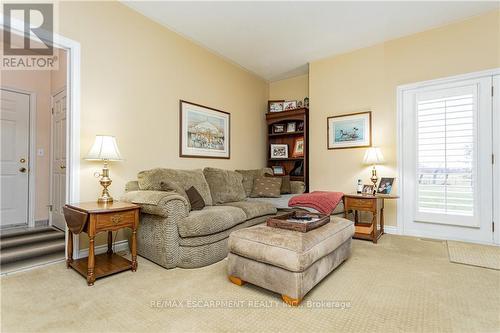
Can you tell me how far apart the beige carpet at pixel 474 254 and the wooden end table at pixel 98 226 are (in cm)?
315

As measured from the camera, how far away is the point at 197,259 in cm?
241

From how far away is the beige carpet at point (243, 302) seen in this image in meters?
1.53

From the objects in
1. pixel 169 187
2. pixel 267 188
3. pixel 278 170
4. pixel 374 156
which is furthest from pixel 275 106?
pixel 169 187

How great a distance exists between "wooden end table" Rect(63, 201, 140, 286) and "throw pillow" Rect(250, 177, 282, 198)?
210 cm

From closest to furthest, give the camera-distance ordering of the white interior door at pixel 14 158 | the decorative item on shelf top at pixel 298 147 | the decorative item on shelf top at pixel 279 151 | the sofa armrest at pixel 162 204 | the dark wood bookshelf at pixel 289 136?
the sofa armrest at pixel 162 204 < the white interior door at pixel 14 158 < the dark wood bookshelf at pixel 289 136 < the decorative item on shelf top at pixel 298 147 < the decorative item on shelf top at pixel 279 151

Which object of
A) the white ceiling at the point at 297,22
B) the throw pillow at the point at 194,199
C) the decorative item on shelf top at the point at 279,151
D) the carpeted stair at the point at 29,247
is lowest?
the carpeted stair at the point at 29,247

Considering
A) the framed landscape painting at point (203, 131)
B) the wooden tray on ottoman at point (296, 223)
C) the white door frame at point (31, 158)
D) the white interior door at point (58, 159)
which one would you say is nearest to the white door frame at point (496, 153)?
the wooden tray on ottoman at point (296, 223)

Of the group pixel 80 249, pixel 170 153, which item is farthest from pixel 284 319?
pixel 170 153

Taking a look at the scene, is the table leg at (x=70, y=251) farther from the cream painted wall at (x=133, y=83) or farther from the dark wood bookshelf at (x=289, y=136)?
the dark wood bookshelf at (x=289, y=136)

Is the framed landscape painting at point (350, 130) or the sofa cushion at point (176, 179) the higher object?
the framed landscape painting at point (350, 130)

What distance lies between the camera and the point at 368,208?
10.9ft

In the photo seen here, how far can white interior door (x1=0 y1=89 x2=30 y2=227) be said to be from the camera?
3.79 meters

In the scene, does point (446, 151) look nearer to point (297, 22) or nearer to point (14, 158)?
point (297, 22)

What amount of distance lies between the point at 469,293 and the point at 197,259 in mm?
2170
